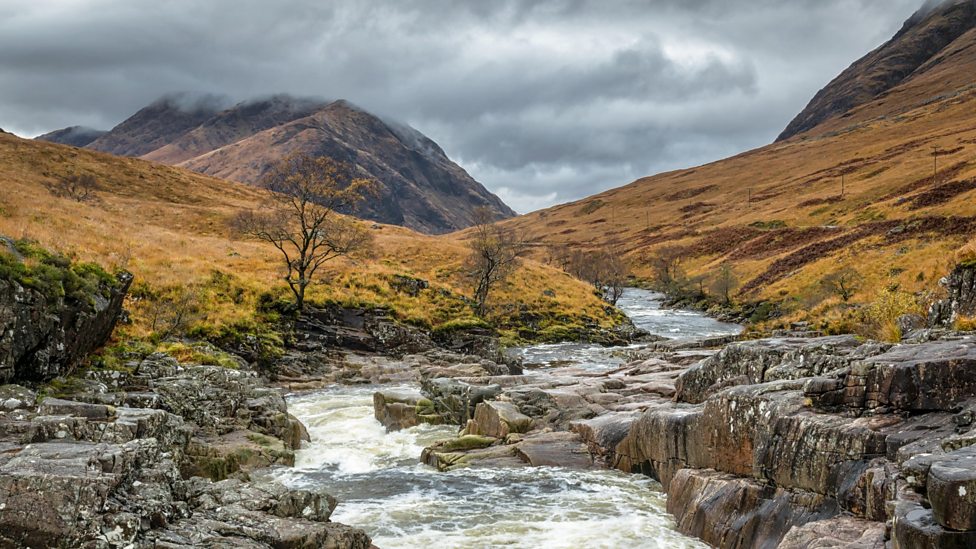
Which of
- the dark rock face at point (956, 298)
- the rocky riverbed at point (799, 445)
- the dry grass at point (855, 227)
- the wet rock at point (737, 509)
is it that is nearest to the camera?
the rocky riverbed at point (799, 445)

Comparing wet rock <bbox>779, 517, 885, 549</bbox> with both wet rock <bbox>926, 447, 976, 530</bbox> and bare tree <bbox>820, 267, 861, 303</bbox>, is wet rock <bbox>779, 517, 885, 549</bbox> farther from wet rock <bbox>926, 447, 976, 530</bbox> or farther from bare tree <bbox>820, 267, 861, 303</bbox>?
bare tree <bbox>820, 267, 861, 303</bbox>

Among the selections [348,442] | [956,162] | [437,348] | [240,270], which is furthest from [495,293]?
[956,162]

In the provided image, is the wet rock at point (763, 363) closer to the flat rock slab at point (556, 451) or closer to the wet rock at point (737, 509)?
the wet rock at point (737, 509)

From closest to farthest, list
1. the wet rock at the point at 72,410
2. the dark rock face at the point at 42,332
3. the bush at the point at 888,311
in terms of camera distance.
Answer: the wet rock at the point at 72,410 → the dark rock face at the point at 42,332 → the bush at the point at 888,311

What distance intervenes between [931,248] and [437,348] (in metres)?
54.4

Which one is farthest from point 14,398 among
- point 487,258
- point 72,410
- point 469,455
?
point 487,258

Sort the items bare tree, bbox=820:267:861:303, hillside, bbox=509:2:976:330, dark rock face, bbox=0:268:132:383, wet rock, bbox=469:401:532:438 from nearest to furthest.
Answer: dark rock face, bbox=0:268:132:383 < wet rock, bbox=469:401:532:438 < bare tree, bbox=820:267:861:303 < hillside, bbox=509:2:976:330

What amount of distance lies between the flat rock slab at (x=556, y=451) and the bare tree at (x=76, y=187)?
8905 cm

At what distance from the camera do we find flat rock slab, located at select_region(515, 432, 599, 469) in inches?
843

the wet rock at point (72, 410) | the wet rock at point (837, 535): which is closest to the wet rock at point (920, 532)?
the wet rock at point (837, 535)

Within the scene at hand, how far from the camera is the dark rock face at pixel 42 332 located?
59.0 ft

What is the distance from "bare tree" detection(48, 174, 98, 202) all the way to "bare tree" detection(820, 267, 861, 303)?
9759cm

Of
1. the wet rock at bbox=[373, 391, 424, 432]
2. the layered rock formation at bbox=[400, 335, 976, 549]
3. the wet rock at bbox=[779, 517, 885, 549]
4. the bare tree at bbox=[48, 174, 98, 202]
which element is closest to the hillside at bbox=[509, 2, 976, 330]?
the layered rock formation at bbox=[400, 335, 976, 549]

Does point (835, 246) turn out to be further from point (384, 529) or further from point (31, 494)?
point (31, 494)
